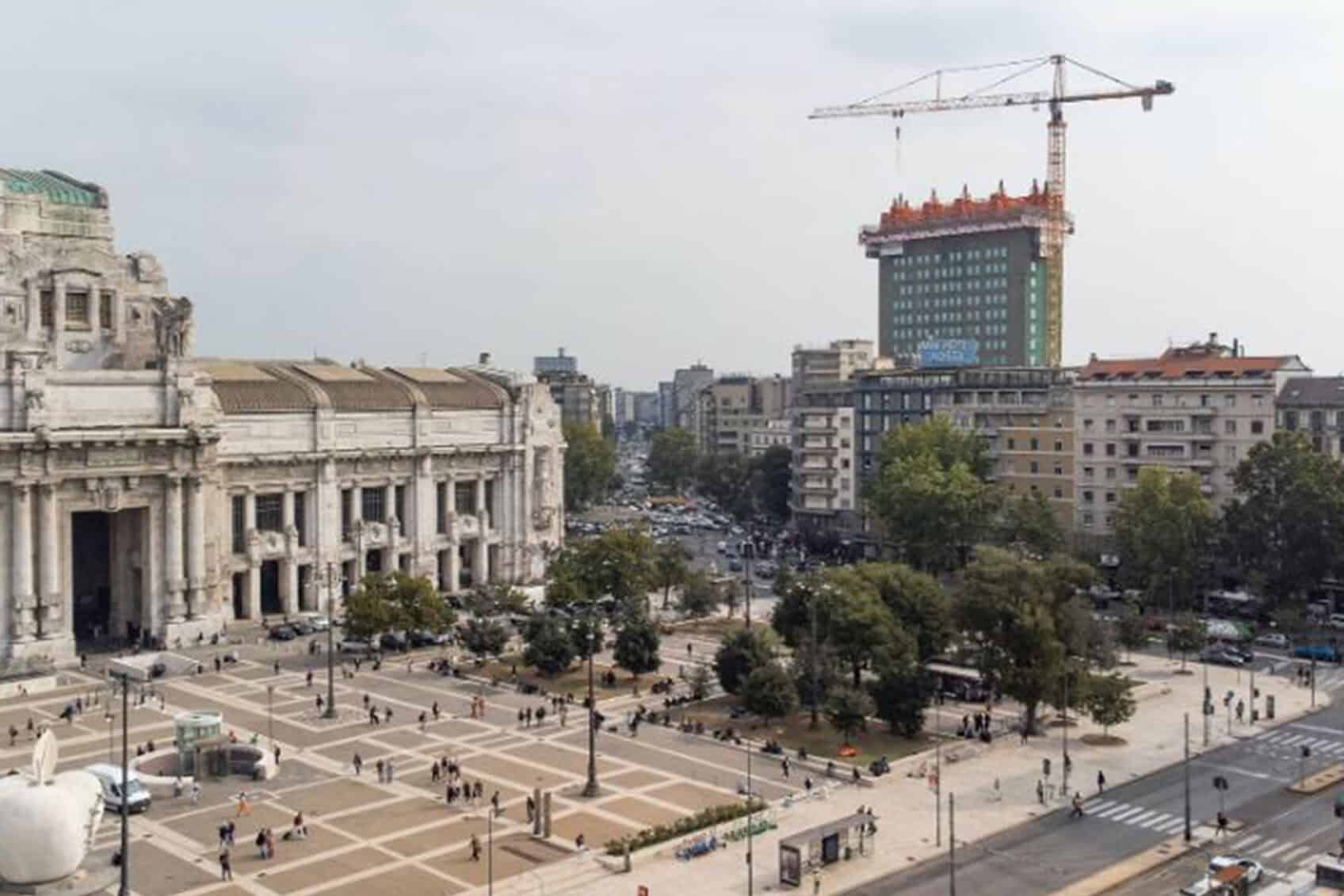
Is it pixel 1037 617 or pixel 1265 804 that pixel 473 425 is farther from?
pixel 1265 804

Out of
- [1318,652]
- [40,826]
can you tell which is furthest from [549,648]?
[1318,652]

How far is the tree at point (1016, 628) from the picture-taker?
76188 mm

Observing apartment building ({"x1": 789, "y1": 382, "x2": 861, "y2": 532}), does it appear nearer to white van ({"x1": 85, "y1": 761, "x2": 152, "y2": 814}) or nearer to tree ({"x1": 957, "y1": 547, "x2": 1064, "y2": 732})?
tree ({"x1": 957, "y1": 547, "x2": 1064, "y2": 732})

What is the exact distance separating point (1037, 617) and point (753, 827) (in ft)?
75.5

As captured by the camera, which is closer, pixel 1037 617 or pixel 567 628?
pixel 1037 617

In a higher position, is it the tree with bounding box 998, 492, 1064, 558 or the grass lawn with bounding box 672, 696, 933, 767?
the tree with bounding box 998, 492, 1064, 558

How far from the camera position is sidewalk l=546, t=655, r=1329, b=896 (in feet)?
185

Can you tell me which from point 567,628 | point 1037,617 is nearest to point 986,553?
point 1037,617

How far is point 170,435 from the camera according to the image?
104 m

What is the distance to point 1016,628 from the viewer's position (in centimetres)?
7662

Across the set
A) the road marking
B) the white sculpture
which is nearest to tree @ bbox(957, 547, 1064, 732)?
the road marking

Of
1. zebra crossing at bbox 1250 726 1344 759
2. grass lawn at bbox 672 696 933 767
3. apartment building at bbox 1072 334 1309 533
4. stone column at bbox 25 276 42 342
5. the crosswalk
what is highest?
stone column at bbox 25 276 42 342

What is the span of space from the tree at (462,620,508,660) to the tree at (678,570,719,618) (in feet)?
65.7

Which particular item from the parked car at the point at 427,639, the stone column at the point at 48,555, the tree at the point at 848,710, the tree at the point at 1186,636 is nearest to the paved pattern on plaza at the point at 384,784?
the tree at the point at 848,710
